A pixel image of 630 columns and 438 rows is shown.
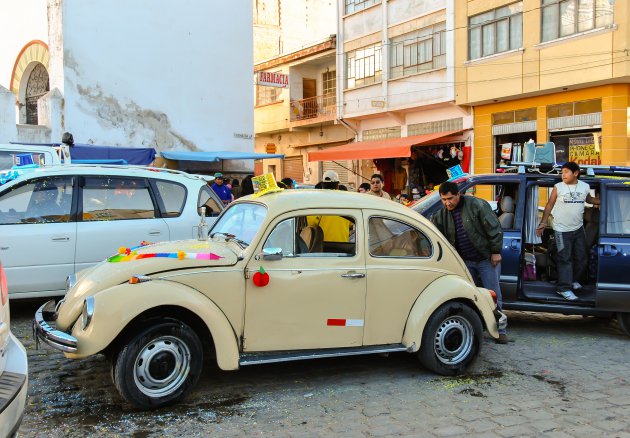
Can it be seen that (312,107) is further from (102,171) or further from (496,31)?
(102,171)

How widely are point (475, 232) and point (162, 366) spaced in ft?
11.8

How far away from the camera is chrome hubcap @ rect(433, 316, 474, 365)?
5281 millimetres

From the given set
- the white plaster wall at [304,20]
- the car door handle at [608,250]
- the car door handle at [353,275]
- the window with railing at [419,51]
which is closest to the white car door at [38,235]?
the car door handle at [353,275]

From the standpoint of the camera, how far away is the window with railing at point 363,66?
78.0 ft

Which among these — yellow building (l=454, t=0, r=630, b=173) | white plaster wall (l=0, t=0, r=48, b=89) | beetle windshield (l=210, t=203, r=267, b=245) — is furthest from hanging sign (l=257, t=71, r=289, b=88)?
beetle windshield (l=210, t=203, r=267, b=245)

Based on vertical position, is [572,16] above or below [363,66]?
below

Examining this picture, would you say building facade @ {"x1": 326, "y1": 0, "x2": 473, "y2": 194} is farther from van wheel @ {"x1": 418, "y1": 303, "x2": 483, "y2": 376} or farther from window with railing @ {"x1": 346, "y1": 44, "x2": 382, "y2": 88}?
van wheel @ {"x1": 418, "y1": 303, "x2": 483, "y2": 376}

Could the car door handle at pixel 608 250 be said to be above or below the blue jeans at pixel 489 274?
above

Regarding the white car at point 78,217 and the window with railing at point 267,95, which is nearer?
the white car at point 78,217

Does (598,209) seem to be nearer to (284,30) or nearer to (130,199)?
(130,199)

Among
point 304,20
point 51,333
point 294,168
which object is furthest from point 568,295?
point 304,20

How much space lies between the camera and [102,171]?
733 cm

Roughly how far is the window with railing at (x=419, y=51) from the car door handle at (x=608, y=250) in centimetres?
1506

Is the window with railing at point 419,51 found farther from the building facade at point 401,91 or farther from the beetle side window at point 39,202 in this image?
the beetle side window at point 39,202
